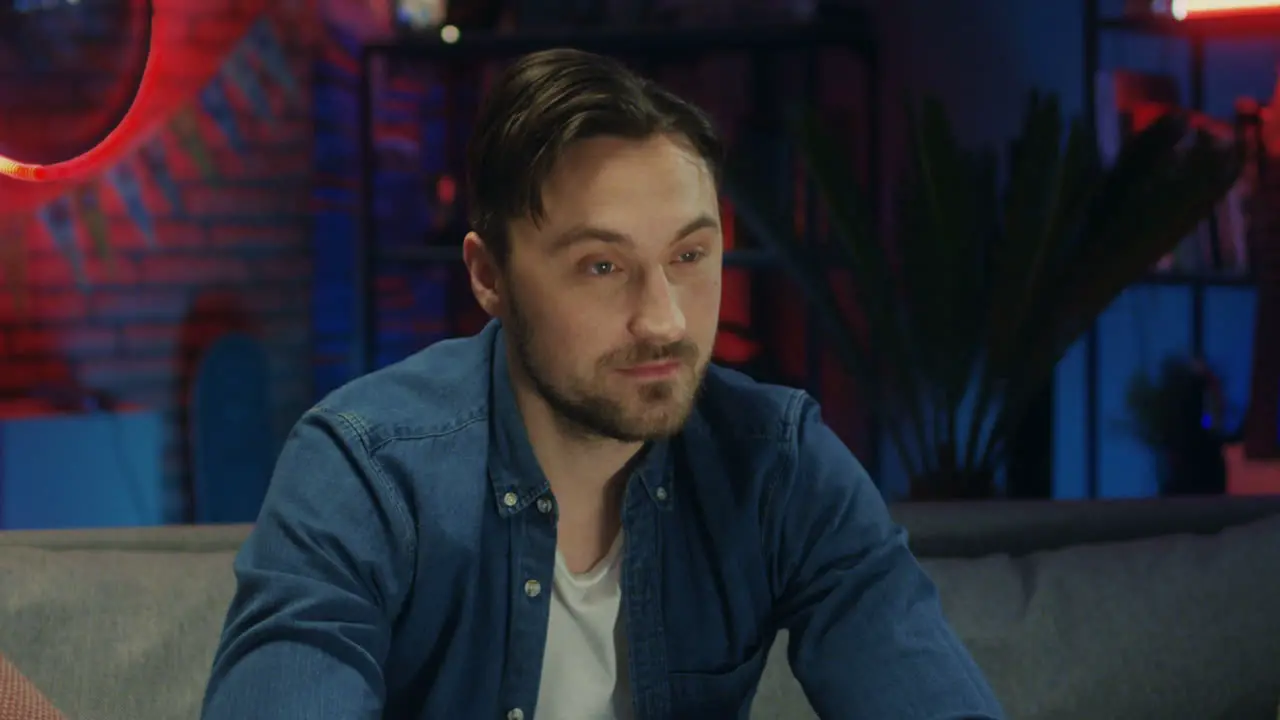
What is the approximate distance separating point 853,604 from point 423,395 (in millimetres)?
471

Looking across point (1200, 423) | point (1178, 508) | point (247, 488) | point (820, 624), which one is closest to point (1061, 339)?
point (1178, 508)

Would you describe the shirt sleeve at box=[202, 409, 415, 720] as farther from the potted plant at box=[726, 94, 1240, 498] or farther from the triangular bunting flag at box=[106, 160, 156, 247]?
the triangular bunting flag at box=[106, 160, 156, 247]

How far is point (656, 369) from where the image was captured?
1.18m

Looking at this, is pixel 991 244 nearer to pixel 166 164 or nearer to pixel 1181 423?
pixel 1181 423

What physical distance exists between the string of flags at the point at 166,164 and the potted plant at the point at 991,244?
1779mm

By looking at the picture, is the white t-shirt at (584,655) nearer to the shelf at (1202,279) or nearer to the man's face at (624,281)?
the man's face at (624,281)

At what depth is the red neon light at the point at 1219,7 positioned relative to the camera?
9.65 feet

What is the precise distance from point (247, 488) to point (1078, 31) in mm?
2494

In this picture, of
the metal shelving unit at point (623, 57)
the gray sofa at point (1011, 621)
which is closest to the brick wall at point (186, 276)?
the metal shelving unit at point (623, 57)

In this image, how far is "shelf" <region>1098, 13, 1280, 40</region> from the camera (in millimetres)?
3076

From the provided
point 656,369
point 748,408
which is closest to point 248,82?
point 748,408

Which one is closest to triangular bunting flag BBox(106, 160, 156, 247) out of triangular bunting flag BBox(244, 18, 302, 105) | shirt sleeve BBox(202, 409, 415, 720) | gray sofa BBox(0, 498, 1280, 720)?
triangular bunting flag BBox(244, 18, 302, 105)

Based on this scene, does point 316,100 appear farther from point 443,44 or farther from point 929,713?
point 929,713

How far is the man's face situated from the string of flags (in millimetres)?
2617
